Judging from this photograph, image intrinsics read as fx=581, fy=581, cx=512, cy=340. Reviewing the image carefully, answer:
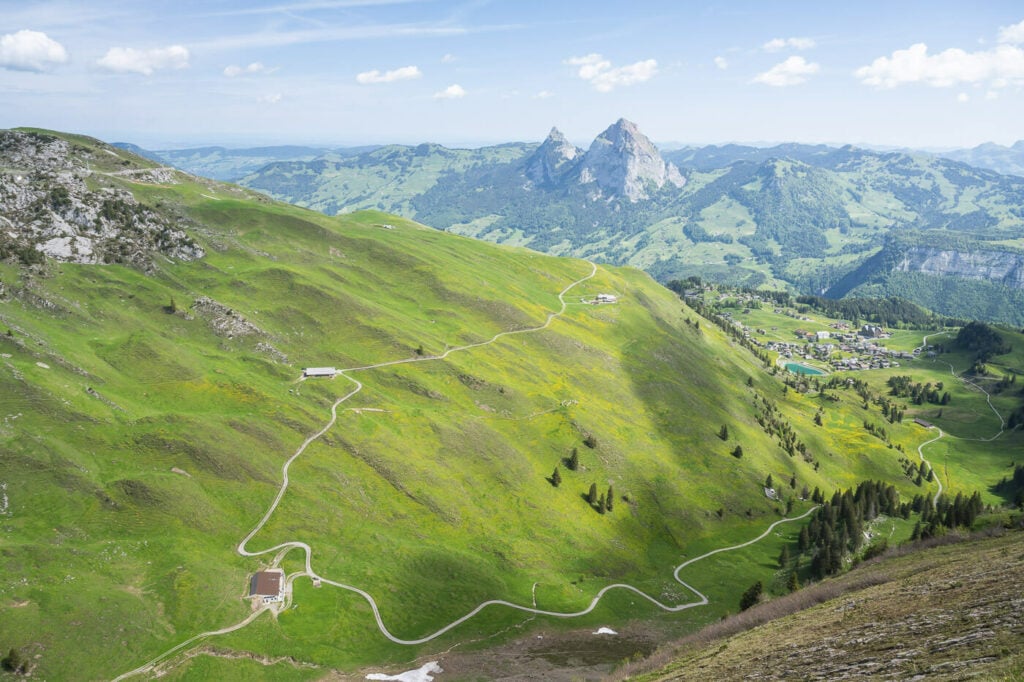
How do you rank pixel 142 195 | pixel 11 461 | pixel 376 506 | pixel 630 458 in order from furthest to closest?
pixel 142 195, pixel 630 458, pixel 376 506, pixel 11 461

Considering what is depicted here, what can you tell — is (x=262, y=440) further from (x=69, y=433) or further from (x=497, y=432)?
(x=497, y=432)

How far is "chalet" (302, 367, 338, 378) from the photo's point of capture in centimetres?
14662

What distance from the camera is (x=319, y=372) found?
147 metres

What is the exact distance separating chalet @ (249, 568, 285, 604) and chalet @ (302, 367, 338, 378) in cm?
6221

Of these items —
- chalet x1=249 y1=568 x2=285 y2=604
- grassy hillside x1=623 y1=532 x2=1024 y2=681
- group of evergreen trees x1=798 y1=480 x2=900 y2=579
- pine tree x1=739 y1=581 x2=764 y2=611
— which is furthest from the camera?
group of evergreen trees x1=798 y1=480 x2=900 y2=579

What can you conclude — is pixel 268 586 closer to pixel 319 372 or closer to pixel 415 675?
pixel 415 675

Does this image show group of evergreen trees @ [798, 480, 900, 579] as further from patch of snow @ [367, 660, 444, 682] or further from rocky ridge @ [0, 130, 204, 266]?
rocky ridge @ [0, 130, 204, 266]

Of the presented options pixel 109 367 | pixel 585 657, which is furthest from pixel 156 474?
pixel 585 657

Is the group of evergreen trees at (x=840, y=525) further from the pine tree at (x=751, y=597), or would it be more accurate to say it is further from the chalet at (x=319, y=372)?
the chalet at (x=319, y=372)

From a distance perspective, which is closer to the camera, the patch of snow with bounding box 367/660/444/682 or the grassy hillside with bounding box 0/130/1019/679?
the patch of snow with bounding box 367/660/444/682

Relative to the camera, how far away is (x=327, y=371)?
148m

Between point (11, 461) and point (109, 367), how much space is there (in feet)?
113

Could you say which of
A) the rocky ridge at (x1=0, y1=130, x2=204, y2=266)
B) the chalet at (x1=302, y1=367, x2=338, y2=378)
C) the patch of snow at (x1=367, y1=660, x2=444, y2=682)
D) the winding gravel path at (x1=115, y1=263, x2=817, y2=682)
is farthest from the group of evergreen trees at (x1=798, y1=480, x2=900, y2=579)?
the rocky ridge at (x1=0, y1=130, x2=204, y2=266)

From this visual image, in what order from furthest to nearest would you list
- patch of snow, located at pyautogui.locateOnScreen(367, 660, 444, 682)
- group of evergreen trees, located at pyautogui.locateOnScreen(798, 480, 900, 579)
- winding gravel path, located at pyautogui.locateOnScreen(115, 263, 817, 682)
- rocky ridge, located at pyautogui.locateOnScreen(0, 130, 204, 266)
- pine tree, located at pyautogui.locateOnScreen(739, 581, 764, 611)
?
rocky ridge, located at pyautogui.locateOnScreen(0, 130, 204, 266) < group of evergreen trees, located at pyautogui.locateOnScreen(798, 480, 900, 579) < pine tree, located at pyautogui.locateOnScreen(739, 581, 764, 611) < winding gravel path, located at pyautogui.locateOnScreen(115, 263, 817, 682) < patch of snow, located at pyautogui.locateOnScreen(367, 660, 444, 682)
